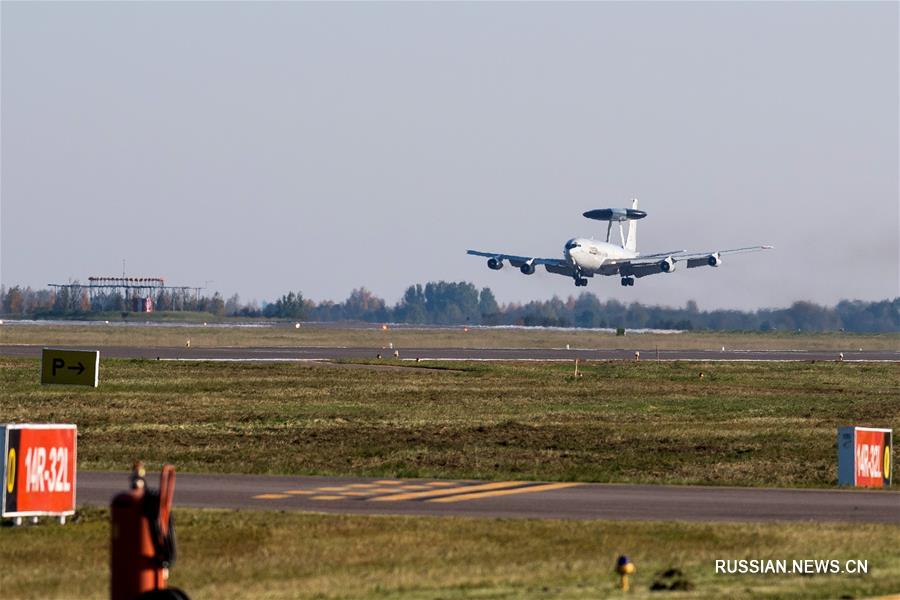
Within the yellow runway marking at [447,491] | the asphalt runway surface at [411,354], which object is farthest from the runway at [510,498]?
the asphalt runway surface at [411,354]

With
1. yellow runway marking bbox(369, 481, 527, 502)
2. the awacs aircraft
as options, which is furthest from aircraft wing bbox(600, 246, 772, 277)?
yellow runway marking bbox(369, 481, 527, 502)

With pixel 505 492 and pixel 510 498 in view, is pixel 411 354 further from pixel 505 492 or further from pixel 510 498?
pixel 510 498

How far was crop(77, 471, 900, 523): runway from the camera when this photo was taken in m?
24.1

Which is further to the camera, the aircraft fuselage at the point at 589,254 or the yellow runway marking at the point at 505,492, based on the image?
the aircraft fuselage at the point at 589,254

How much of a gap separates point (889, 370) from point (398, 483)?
6023 centimetres

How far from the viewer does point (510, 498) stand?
26.3m

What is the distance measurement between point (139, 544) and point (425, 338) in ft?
363

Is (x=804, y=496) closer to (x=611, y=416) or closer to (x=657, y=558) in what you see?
(x=657, y=558)

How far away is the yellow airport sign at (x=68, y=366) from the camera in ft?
172

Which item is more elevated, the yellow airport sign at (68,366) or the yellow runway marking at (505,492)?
the yellow airport sign at (68,366)

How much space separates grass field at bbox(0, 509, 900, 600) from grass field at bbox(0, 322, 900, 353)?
7927 centimetres

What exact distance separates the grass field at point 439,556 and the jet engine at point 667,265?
304ft

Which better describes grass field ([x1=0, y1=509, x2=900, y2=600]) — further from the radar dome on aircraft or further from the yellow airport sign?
the radar dome on aircraft

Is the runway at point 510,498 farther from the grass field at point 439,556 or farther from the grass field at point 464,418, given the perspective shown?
the grass field at point 464,418
